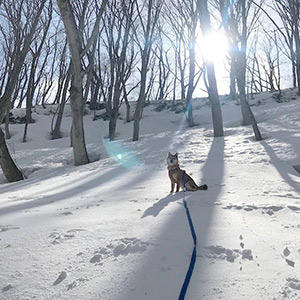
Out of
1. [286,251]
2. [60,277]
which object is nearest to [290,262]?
[286,251]

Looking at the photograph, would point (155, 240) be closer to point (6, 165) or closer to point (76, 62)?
point (6, 165)

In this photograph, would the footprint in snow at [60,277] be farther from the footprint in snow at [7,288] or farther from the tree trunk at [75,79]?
the tree trunk at [75,79]

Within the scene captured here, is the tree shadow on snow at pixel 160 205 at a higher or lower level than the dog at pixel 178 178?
lower

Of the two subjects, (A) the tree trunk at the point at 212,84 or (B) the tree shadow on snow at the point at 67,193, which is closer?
(B) the tree shadow on snow at the point at 67,193

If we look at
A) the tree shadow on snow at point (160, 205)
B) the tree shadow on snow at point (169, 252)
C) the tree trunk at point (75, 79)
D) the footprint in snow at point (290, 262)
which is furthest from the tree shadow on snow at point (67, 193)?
the footprint in snow at point (290, 262)

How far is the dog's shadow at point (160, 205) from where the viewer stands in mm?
3186

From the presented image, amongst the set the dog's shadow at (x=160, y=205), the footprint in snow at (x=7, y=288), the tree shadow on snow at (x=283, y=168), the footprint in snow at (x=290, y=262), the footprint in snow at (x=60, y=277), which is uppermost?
the footprint in snow at (x=7, y=288)

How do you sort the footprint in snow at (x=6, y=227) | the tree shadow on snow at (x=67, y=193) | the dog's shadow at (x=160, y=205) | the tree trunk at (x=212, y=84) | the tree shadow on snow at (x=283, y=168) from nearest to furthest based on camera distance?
1. the footprint in snow at (x=6, y=227)
2. the dog's shadow at (x=160, y=205)
3. the tree shadow on snow at (x=67, y=193)
4. the tree shadow on snow at (x=283, y=168)
5. the tree trunk at (x=212, y=84)

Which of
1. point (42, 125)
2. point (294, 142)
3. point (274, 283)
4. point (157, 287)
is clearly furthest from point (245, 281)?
point (42, 125)

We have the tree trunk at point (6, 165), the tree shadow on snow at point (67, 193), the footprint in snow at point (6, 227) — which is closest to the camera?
the footprint in snow at point (6, 227)

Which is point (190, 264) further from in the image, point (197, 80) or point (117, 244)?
point (197, 80)

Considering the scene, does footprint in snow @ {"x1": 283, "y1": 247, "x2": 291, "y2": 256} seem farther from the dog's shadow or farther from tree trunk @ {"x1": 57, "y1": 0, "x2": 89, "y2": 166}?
tree trunk @ {"x1": 57, "y1": 0, "x2": 89, "y2": 166}

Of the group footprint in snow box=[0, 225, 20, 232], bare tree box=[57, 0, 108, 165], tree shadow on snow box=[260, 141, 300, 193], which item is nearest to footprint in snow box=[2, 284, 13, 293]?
footprint in snow box=[0, 225, 20, 232]

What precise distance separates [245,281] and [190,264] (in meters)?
0.35
